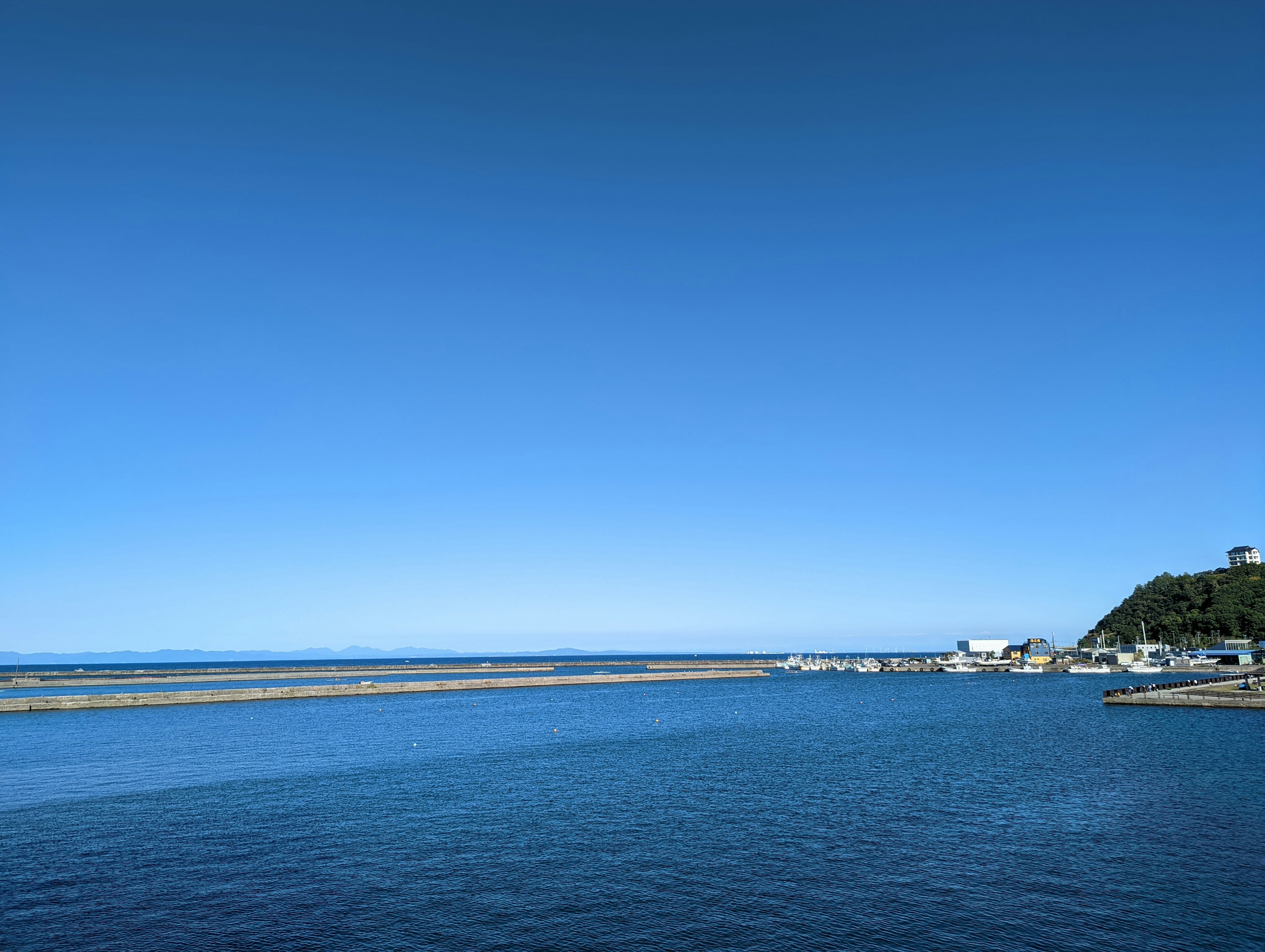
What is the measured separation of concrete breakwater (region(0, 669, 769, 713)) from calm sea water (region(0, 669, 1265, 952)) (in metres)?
40.0

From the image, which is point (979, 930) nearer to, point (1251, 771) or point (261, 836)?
point (261, 836)

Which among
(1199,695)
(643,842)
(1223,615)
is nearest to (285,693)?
(643,842)

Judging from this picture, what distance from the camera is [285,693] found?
442 feet

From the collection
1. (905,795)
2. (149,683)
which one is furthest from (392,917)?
(149,683)

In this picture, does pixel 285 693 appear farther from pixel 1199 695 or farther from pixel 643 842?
pixel 1199 695

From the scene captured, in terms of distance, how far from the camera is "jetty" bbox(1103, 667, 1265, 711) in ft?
287

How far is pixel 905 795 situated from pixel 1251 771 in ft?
82.3

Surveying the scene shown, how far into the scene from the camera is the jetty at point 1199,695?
8750cm

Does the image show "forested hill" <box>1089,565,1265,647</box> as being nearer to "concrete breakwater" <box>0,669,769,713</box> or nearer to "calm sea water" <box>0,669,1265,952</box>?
"calm sea water" <box>0,669,1265,952</box>

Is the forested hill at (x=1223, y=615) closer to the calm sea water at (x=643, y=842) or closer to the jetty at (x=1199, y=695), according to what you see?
the jetty at (x=1199, y=695)

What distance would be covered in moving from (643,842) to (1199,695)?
90853 mm

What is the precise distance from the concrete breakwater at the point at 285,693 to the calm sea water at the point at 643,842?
40.0 m

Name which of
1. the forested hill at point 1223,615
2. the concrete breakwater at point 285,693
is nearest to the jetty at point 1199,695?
the forested hill at point 1223,615

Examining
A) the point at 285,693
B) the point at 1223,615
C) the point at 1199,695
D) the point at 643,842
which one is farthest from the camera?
the point at 1223,615
